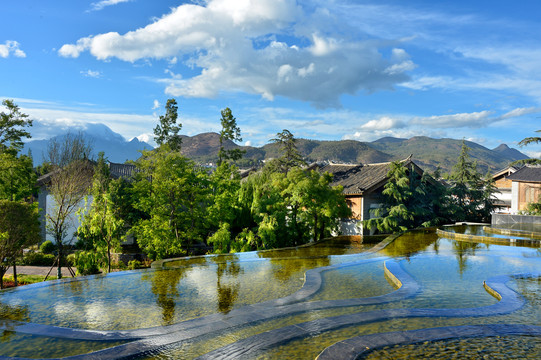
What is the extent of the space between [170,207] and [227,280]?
7.51 metres

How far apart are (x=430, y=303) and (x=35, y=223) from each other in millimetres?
13651

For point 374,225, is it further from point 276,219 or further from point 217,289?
point 217,289

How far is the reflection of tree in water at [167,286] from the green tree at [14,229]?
216 inches

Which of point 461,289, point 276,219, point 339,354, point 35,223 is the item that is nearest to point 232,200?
point 276,219

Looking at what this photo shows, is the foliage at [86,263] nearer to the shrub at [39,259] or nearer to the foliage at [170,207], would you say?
the foliage at [170,207]

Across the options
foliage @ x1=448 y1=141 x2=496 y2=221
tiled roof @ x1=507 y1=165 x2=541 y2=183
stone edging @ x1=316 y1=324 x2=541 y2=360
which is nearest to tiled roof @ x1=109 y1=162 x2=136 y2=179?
foliage @ x1=448 y1=141 x2=496 y2=221

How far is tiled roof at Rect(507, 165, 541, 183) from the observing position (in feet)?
90.1

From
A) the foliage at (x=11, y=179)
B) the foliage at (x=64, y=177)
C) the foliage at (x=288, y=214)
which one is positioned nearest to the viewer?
the foliage at (x=64, y=177)

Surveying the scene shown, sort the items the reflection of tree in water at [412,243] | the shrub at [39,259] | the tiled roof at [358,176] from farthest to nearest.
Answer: the tiled roof at [358,176]
the shrub at [39,259]
the reflection of tree in water at [412,243]

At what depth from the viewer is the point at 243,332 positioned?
6.11 meters

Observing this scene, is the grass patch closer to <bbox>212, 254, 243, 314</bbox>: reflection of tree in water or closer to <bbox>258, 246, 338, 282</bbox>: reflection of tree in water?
<bbox>212, 254, 243, 314</bbox>: reflection of tree in water

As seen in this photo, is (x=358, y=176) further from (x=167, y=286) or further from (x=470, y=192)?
(x=167, y=286)

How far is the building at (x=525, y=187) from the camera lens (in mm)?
27406

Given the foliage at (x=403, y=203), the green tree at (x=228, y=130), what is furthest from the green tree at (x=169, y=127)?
the foliage at (x=403, y=203)
